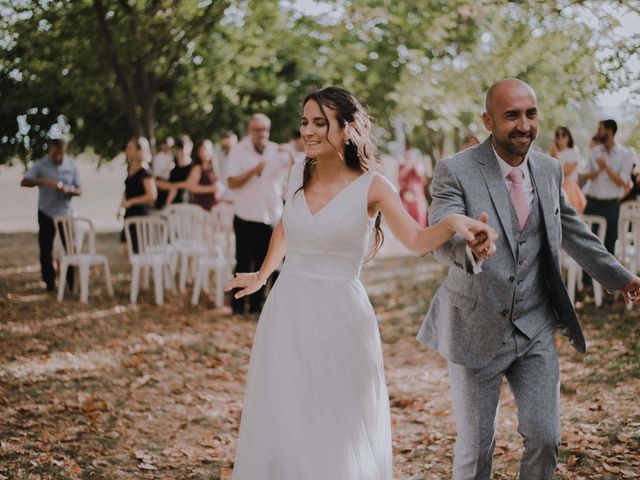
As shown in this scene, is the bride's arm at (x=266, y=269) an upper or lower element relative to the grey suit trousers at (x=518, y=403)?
upper

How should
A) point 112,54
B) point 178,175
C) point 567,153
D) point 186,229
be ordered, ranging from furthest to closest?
point 112,54 < point 178,175 < point 186,229 < point 567,153

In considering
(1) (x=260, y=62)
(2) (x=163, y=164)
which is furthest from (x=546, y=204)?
(1) (x=260, y=62)

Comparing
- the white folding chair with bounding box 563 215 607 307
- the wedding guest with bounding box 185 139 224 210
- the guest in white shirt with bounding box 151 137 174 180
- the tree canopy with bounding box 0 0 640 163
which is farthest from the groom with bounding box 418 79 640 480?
the guest in white shirt with bounding box 151 137 174 180

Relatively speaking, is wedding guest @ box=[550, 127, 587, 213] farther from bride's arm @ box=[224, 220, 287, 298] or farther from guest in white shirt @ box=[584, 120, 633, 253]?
bride's arm @ box=[224, 220, 287, 298]

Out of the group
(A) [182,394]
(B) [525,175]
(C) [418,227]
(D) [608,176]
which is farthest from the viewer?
(D) [608,176]

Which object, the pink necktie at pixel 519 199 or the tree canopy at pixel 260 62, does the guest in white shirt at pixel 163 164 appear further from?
the pink necktie at pixel 519 199

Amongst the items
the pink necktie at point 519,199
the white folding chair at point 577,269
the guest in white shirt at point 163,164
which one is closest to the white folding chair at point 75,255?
the guest in white shirt at point 163,164

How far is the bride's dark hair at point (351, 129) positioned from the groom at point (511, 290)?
36 cm

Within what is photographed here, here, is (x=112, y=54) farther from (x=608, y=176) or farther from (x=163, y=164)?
(x=608, y=176)

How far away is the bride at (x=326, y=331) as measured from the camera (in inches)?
135

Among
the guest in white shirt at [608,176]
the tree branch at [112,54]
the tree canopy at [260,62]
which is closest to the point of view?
the tree canopy at [260,62]

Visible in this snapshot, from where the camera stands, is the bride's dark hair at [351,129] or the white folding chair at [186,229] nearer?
the bride's dark hair at [351,129]

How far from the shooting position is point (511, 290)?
11.5ft

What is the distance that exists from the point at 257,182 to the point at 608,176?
4743mm
